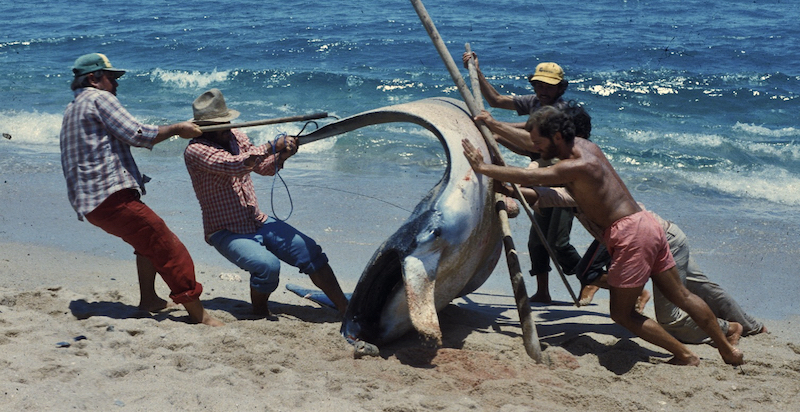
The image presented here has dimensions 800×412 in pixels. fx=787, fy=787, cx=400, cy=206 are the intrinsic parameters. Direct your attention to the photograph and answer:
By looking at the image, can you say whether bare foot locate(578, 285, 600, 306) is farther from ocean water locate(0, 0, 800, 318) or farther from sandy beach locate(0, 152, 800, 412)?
ocean water locate(0, 0, 800, 318)

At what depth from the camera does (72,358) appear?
390 centimetres

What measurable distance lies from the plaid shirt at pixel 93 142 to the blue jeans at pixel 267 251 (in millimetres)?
710

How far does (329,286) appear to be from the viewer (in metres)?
5.08

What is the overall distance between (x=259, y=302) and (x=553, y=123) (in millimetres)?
2199

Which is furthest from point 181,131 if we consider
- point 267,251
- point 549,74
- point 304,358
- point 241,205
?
point 549,74

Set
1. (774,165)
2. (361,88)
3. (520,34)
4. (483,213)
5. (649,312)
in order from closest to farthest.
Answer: (483,213)
(649,312)
(774,165)
(361,88)
(520,34)

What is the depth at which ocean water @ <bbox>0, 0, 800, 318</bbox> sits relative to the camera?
25.2 ft

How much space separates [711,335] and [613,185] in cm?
107

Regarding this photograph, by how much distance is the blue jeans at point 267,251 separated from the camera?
478 cm

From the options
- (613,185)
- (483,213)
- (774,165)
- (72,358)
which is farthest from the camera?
(774,165)

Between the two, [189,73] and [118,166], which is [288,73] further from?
[118,166]

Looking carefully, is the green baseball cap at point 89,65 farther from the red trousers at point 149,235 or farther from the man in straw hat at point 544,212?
the man in straw hat at point 544,212

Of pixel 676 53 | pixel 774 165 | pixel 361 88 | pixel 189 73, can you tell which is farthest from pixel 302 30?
pixel 774 165

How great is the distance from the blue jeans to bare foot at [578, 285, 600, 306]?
184 centimetres
